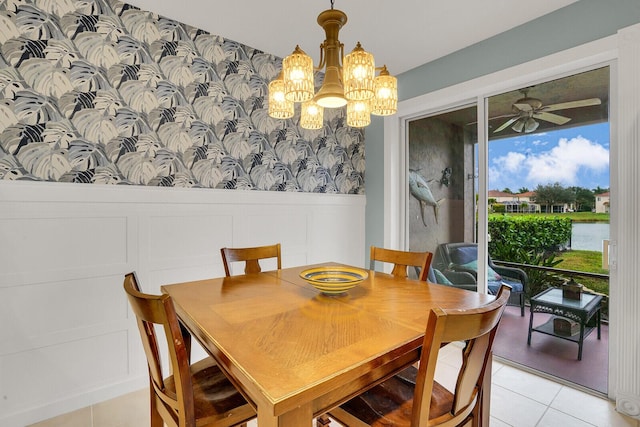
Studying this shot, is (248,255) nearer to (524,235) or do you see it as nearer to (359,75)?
(359,75)

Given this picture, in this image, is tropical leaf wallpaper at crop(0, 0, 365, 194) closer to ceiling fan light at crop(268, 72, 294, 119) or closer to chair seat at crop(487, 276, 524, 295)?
ceiling fan light at crop(268, 72, 294, 119)

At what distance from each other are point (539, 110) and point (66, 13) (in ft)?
10.8

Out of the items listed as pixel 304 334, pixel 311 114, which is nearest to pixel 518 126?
pixel 311 114

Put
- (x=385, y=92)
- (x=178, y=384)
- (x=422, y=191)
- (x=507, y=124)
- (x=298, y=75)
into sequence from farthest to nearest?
(x=422, y=191)
(x=507, y=124)
(x=385, y=92)
(x=298, y=75)
(x=178, y=384)

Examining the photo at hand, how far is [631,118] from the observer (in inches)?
74.0

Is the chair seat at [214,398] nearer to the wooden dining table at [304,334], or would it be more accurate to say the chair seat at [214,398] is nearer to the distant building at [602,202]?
the wooden dining table at [304,334]

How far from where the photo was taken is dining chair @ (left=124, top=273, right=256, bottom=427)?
3.32 ft

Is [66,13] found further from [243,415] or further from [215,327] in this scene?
[243,415]

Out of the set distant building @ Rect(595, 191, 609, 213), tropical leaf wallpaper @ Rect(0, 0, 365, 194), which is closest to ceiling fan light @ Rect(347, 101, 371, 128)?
tropical leaf wallpaper @ Rect(0, 0, 365, 194)

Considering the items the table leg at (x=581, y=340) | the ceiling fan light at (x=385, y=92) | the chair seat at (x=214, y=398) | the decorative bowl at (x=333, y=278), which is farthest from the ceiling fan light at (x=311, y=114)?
the table leg at (x=581, y=340)

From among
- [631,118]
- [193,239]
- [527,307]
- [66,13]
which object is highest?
[66,13]

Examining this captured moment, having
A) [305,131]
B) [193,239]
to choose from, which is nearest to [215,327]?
[193,239]

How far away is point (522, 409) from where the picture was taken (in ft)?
6.46

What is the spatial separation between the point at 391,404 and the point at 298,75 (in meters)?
1.37
